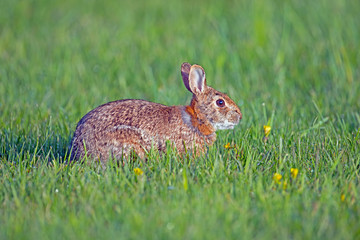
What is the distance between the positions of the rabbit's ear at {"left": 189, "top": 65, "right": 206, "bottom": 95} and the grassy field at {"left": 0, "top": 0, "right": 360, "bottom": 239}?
0.58m

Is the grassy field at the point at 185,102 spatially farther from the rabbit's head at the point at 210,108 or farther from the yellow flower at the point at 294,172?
the rabbit's head at the point at 210,108

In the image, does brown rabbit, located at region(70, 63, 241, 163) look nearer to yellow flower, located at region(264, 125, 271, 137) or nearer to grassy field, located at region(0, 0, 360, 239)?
grassy field, located at region(0, 0, 360, 239)

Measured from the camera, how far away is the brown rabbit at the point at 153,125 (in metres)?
5.16

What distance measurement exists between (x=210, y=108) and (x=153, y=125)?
0.60m

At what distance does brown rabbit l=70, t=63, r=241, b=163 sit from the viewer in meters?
5.16

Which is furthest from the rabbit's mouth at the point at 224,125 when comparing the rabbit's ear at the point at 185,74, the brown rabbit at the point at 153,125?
the rabbit's ear at the point at 185,74

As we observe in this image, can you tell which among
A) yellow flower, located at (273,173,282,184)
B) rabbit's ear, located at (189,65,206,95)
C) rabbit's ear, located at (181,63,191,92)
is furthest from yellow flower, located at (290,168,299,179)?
rabbit's ear, located at (181,63,191,92)

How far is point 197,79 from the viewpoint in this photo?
552cm

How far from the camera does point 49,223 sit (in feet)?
12.6

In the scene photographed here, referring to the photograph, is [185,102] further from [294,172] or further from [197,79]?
[294,172]

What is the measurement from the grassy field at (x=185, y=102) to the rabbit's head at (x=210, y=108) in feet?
0.78

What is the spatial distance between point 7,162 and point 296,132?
9.32 feet

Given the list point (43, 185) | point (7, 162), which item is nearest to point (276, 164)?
point (43, 185)

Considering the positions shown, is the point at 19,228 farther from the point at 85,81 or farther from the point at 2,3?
the point at 2,3
